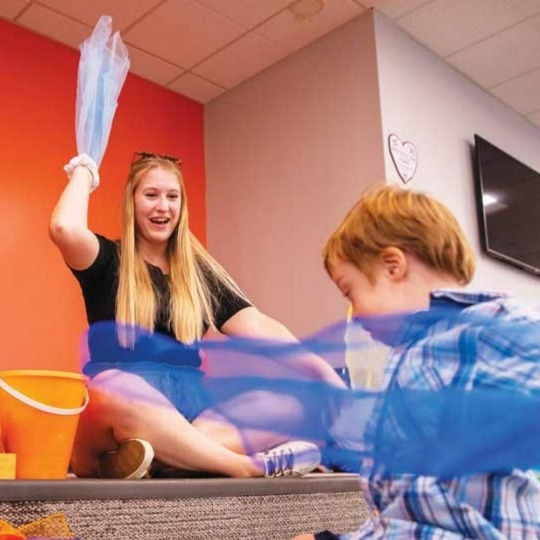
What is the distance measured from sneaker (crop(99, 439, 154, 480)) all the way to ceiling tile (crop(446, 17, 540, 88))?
2199 mm

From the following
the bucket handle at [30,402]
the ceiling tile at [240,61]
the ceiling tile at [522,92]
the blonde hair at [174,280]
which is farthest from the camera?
the ceiling tile at [522,92]

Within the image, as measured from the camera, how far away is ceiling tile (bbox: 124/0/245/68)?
97.1 inches

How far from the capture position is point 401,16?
256cm

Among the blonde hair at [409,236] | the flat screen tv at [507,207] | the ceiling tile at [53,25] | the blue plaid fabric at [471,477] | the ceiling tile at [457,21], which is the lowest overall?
the blue plaid fabric at [471,477]

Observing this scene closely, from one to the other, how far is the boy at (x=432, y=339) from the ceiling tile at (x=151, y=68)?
2108 mm

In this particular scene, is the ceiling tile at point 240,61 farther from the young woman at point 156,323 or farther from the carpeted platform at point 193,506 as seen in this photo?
the carpeted platform at point 193,506

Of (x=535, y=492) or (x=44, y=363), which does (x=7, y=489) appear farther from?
(x=44, y=363)

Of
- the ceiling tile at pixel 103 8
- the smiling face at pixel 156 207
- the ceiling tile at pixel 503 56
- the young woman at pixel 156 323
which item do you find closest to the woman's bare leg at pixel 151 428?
the young woman at pixel 156 323

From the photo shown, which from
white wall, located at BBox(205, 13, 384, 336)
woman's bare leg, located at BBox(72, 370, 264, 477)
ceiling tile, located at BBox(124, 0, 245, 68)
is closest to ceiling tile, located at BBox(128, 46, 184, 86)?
ceiling tile, located at BBox(124, 0, 245, 68)

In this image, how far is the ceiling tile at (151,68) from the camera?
269 centimetres

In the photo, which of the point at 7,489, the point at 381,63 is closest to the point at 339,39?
the point at 381,63

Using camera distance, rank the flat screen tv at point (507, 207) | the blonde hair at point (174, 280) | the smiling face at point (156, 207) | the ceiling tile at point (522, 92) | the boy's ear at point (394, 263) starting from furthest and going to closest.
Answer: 1. the ceiling tile at point (522, 92)
2. the flat screen tv at point (507, 207)
3. the smiling face at point (156, 207)
4. the blonde hair at point (174, 280)
5. the boy's ear at point (394, 263)

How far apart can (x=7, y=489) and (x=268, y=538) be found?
420mm

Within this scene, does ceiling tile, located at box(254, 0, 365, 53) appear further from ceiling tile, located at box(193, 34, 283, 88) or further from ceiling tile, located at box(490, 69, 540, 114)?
ceiling tile, located at box(490, 69, 540, 114)
